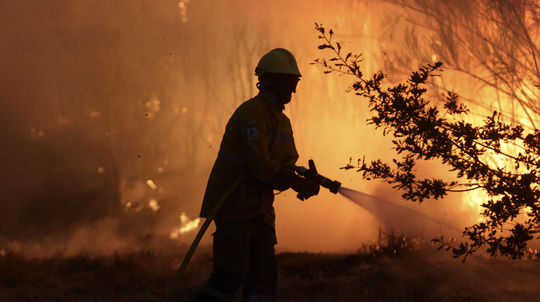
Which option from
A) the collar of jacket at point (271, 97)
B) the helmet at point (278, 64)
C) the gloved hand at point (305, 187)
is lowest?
the gloved hand at point (305, 187)

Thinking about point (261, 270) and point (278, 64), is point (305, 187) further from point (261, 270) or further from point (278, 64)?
point (278, 64)

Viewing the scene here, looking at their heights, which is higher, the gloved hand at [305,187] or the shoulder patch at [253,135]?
the shoulder patch at [253,135]

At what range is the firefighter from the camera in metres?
4.96

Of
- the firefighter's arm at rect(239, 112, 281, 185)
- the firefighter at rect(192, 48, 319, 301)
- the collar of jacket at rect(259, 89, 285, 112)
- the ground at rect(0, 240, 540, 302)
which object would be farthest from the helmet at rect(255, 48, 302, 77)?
the ground at rect(0, 240, 540, 302)

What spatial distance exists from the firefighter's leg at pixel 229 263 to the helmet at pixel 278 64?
1.21m

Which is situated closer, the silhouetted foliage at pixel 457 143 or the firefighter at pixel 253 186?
the firefighter at pixel 253 186

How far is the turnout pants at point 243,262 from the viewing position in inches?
195

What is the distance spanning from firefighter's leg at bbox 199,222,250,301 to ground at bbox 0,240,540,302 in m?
4.24

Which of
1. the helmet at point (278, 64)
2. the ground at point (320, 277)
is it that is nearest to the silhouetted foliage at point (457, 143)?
the helmet at point (278, 64)

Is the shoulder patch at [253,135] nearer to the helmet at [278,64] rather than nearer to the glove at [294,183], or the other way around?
the glove at [294,183]

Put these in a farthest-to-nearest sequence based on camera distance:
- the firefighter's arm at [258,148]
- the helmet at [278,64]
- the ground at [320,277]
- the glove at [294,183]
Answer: the ground at [320,277] → the helmet at [278,64] → the glove at [294,183] → the firefighter's arm at [258,148]

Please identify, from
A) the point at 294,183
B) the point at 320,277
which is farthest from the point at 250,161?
the point at 320,277

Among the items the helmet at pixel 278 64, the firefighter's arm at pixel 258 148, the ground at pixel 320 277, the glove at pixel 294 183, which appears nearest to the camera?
the firefighter's arm at pixel 258 148

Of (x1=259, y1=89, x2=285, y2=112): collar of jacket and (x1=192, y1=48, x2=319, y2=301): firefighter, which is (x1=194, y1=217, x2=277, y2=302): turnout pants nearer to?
(x1=192, y1=48, x2=319, y2=301): firefighter
